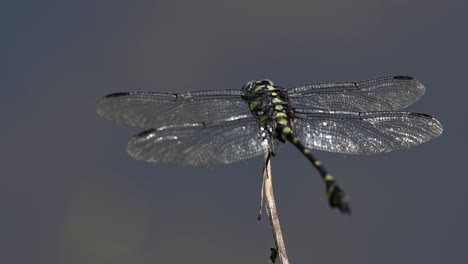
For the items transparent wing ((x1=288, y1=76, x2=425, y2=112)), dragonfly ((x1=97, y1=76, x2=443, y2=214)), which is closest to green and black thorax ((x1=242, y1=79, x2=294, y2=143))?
dragonfly ((x1=97, y1=76, x2=443, y2=214))

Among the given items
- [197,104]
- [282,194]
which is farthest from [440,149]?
[197,104]

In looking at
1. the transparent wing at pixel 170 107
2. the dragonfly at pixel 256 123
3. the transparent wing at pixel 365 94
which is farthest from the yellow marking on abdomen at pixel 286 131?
the transparent wing at pixel 365 94

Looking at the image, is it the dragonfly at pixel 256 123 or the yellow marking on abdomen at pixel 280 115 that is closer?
the dragonfly at pixel 256 123

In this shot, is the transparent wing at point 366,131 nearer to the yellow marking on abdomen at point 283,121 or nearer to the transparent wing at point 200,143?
the yellow marking on abdomen at point 283,121

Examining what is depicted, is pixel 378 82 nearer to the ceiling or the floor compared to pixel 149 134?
nearer to the ceiling

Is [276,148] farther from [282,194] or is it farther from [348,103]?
[282,194]

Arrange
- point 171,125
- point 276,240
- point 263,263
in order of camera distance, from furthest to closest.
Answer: point 263,263, point 171,125, point 276,240
